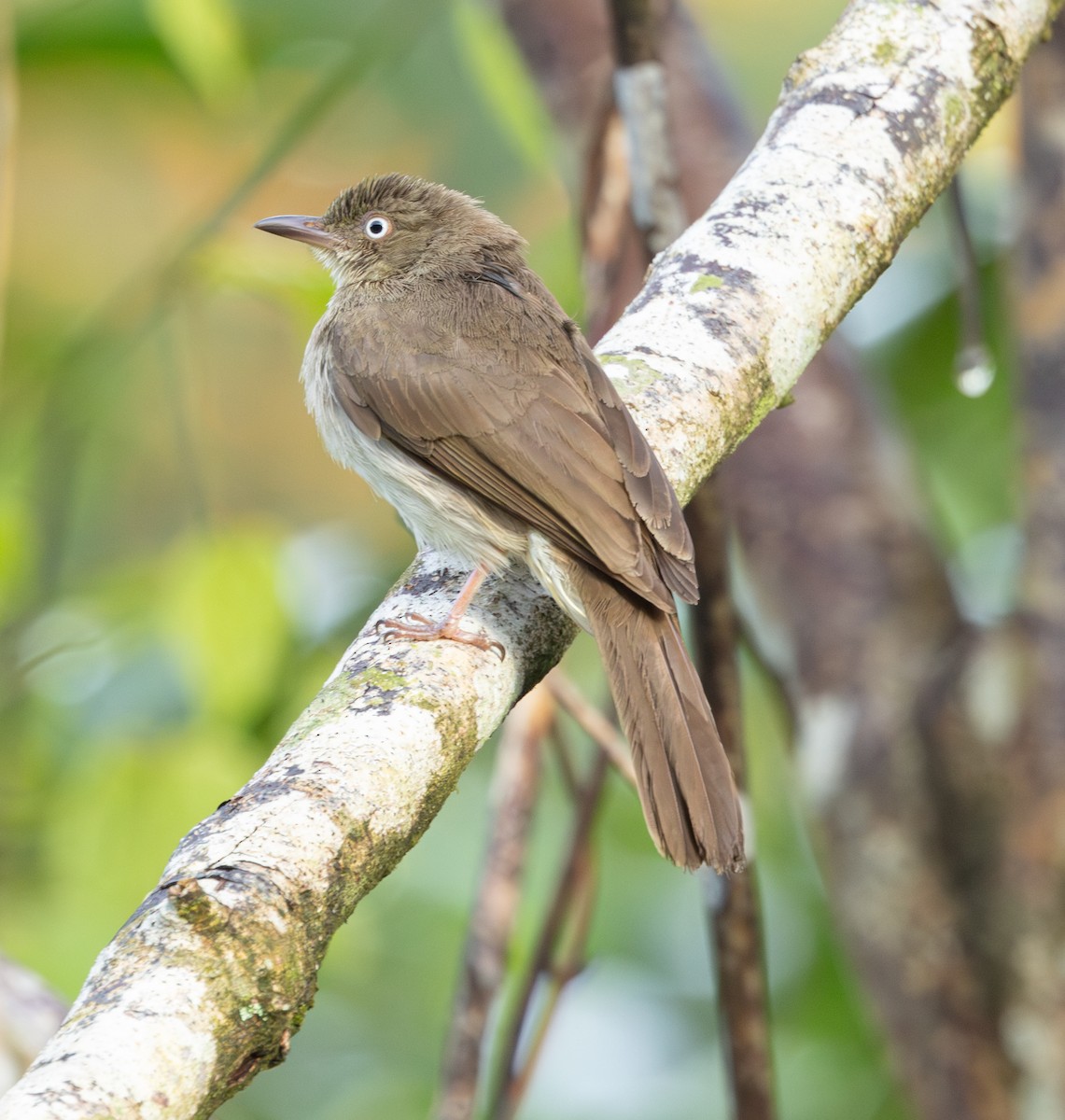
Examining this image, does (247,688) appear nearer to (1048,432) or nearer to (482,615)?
(482,615)

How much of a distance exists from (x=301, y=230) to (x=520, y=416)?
57.9 inches

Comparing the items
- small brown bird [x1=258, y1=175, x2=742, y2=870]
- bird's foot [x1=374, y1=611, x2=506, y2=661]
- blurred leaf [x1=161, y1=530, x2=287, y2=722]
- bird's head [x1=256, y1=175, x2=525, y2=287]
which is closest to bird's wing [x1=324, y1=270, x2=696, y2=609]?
small brown bird [x1=258, y1=175, x2=742, y2=870]

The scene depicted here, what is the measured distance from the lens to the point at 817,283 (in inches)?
111

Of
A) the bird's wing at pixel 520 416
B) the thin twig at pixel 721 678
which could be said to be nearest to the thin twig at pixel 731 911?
the thin twig at pixel 721 678

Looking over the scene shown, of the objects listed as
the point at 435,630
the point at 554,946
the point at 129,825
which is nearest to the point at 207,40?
the point at 129,825

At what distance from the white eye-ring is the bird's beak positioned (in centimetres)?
12

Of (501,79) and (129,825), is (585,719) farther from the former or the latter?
(501,79)

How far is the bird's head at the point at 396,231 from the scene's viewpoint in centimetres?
388

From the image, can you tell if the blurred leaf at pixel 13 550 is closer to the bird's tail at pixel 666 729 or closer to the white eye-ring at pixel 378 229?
the white eye-ring at pixel 378 229

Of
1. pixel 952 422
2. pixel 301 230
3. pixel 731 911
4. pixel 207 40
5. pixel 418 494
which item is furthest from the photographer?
pixel 952 422

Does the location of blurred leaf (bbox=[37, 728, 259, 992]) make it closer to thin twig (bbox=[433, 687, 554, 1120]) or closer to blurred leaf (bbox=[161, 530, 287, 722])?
blurred leaf (bbox=[161, 530, 287, 722])

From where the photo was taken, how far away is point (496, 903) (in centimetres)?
350

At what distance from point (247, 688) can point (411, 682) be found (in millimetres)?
1567

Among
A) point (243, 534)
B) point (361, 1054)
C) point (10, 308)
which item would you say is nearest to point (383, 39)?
point (243, 534)
